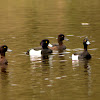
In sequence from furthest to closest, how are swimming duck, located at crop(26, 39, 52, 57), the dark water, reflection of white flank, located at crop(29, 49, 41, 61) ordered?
swimming duck, located at crop(26, 39, 52, 57) < reflection of white flank, located at crop(29, 49, 41, 61) < the dark water

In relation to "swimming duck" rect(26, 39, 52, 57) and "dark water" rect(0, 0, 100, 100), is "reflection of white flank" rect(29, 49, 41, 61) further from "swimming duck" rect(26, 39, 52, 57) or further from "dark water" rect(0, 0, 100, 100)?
"dark water" rect(0, 0, 100, 100)

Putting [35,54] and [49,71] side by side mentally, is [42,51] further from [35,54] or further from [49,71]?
[49,71]

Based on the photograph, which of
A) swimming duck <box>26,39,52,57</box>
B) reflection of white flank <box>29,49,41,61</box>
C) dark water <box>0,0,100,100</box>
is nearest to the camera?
dark water <box>0,0,100,100</box>

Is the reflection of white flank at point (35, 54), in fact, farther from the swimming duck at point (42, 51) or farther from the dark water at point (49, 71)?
the dark water at point (49, 71)

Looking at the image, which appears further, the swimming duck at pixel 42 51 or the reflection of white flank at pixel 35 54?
the swimming duck at pixel 42 51

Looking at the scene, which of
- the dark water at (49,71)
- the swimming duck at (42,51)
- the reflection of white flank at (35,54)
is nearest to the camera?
the dark water at (49,71)

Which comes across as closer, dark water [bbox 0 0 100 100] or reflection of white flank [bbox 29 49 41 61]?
dark water [bbox 0 0 100 100]

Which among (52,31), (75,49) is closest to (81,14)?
(52,31)

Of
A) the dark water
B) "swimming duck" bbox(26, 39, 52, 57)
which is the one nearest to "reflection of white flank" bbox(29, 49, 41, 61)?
"swimming duck" bbox(26, 39, 52, 57)

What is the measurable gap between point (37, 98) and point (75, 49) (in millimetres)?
12484

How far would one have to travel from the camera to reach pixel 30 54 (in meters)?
28.9

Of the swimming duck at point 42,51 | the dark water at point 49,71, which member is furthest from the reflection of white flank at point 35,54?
the dark water at point 49,71

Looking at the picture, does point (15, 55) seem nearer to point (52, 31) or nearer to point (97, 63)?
point (97, 63)

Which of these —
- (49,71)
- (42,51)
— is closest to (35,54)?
(42,51)
